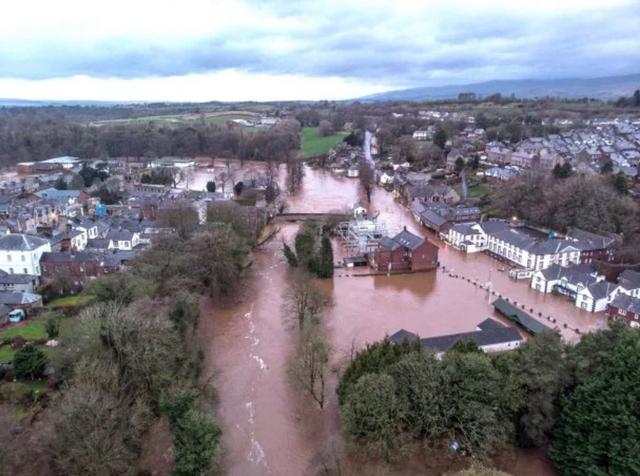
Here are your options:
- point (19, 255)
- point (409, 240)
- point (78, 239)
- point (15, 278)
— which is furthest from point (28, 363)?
point (409, 240)

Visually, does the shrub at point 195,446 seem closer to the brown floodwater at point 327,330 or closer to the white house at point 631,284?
the brown floodwater at point 327,330

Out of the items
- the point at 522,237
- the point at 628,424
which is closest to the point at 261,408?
the point at 628,424

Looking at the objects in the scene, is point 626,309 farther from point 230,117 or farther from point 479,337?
point 230,117

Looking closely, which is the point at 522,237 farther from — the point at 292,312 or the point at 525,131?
the point at 525,131

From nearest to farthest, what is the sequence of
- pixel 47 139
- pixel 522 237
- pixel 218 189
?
Result: pixel 522 237 → pixel 218 189 → pixel 47 139

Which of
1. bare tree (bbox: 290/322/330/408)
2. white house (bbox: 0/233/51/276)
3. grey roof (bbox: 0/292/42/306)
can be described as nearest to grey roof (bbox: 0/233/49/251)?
white house (bbox: 0/233/51/276)
